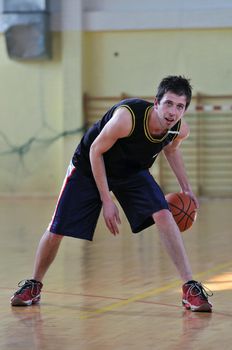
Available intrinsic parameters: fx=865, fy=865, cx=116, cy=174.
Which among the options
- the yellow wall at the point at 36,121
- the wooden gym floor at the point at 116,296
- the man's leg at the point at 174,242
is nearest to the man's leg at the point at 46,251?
the wooden gym floor at the point at 116,296

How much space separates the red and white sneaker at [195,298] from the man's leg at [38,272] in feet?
2.73

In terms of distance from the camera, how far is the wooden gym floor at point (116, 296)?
14.2ft

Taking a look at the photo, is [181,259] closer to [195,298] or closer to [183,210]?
[195,298]

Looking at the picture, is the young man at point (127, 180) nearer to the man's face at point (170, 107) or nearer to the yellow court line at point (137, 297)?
the man's face at point (170, 107)

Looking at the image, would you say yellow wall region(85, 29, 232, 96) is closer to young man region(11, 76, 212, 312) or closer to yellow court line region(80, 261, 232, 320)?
yellow court line region(80, 261, 232, 320)

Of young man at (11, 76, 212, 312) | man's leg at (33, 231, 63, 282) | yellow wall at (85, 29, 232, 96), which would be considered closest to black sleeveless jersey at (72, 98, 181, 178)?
young man at (11, 76, 212, 312)

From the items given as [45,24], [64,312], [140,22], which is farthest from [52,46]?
[64,312]

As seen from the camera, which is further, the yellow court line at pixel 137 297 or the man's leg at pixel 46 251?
the man's leg at pixel 46 251

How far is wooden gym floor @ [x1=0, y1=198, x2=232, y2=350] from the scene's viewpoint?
170 inches

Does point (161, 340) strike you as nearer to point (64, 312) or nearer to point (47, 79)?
point (64, 312)

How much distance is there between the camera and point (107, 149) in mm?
4984

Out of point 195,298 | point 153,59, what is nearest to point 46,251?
point 195,298

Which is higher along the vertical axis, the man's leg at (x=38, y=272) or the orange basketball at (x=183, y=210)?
the orange basketball at (x=183, y=210)

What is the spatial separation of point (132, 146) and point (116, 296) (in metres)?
1.11
